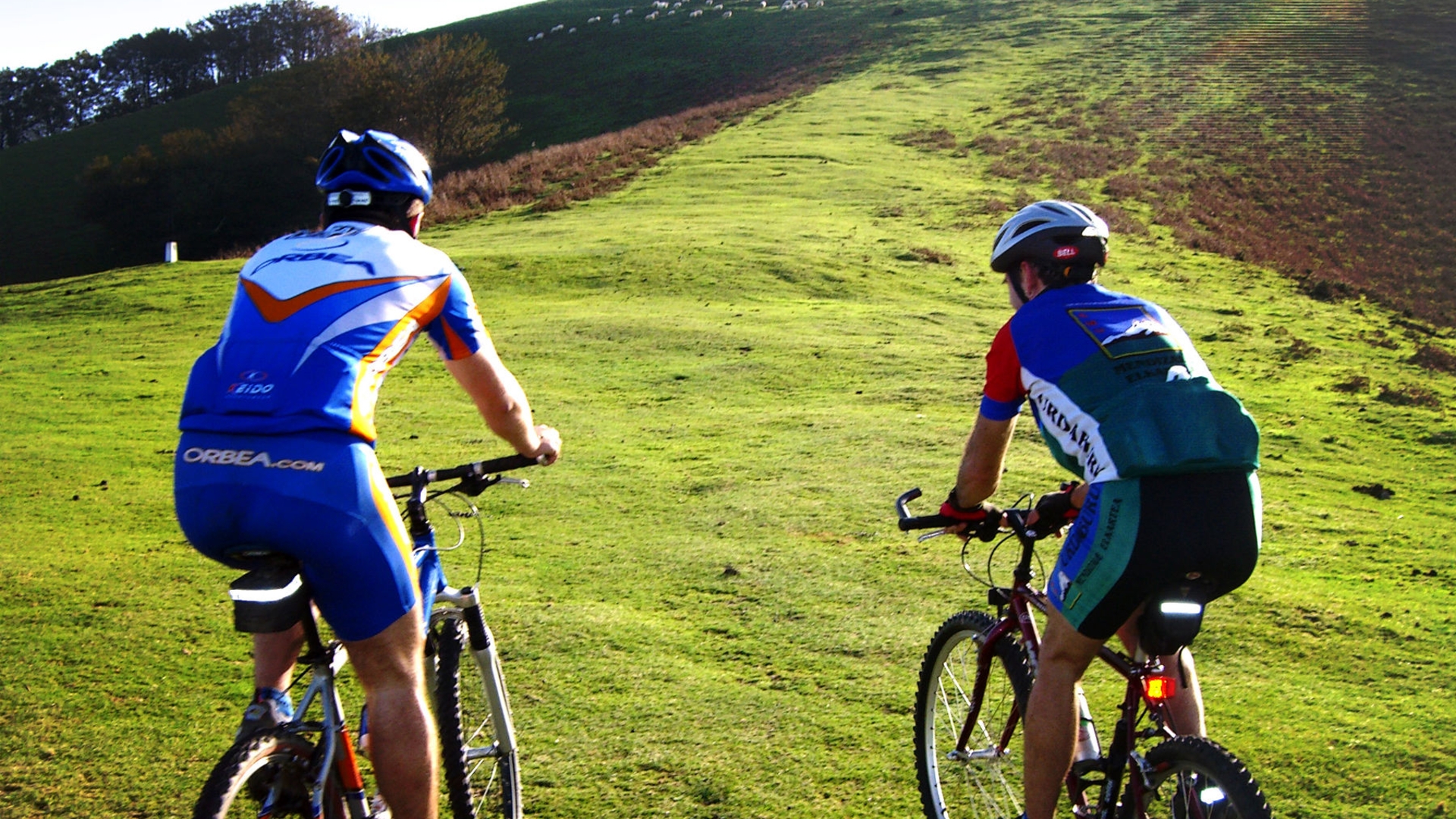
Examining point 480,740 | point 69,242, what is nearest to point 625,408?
point 480,740

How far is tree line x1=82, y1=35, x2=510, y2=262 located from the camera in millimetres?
51750

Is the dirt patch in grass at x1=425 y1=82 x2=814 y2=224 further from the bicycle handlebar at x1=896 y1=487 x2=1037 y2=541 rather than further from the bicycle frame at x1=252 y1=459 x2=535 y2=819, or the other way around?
the bicycle handlebar at x1=896 y1=487 x2=1037 y2=541

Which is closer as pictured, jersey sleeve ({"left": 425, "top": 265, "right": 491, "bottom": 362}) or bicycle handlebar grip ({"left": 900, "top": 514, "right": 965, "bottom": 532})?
jersey sleeve ({"left": 425, "top": 265, "right": 491, "bottom": 362})

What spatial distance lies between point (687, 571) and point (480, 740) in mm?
3086

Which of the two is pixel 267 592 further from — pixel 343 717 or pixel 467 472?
pixel 467 472

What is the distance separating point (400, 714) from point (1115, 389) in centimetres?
209

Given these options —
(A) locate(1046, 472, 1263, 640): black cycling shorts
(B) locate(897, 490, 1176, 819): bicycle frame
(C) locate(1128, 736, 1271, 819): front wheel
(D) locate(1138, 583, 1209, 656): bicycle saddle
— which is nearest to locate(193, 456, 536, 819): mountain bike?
(B) locate(897, 490, 1176, 819): bicycle frame

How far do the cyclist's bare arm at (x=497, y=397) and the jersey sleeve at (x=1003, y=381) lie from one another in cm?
140

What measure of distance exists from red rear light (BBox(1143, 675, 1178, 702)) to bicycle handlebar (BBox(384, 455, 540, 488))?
6.24 feet

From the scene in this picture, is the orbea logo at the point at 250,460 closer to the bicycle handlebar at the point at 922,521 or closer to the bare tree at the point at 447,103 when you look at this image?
the bicycle handlebar at the point at 922,521

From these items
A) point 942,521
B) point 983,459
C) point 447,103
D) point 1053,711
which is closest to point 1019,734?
point 1053,711

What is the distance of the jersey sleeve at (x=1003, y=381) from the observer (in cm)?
322

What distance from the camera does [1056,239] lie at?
11.0 ft

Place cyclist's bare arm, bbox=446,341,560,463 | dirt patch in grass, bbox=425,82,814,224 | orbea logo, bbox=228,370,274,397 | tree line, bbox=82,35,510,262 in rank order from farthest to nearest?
tree line, bbox=82,35,510,262, dirt patch in grass, bbox=425,82,814,224, cyclist's bare arm, bbox=446,341,560,463, orbea logo, bbox=228,370,274,397
